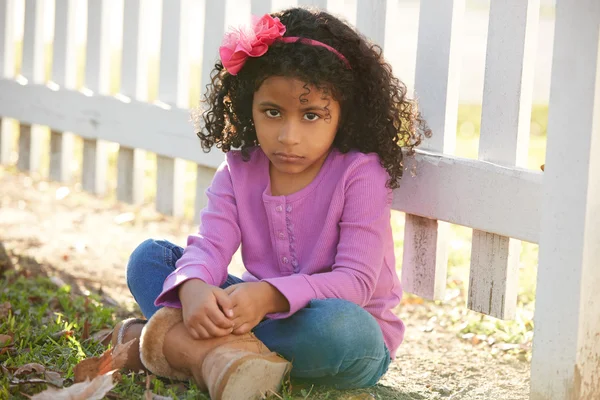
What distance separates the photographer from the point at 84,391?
7.09 feet

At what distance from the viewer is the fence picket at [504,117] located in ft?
8.36

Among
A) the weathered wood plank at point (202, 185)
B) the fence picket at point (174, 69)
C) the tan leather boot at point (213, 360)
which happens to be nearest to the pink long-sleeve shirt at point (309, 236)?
the tan leather boot at point (213, 360)

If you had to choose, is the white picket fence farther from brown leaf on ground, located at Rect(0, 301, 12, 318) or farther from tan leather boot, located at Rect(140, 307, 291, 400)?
brown leaf on ground, located at Rect(0, 301, 12, 318)

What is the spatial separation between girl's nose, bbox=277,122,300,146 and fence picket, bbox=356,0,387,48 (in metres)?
0.67

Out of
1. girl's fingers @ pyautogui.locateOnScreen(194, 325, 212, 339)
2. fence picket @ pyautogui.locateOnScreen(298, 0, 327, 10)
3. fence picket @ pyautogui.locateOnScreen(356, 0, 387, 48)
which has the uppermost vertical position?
fence picket @ pyautogui.locateOnScreen(298, 0, 327, 10)

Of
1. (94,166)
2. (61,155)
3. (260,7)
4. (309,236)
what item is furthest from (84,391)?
(61,155)

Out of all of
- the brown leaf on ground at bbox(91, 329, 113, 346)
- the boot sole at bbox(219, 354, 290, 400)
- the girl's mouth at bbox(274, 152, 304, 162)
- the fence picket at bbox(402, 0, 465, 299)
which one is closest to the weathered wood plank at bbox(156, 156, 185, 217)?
the brown leaf on ground at bbox(91, 329, 113, 346)

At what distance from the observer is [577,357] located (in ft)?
7.21

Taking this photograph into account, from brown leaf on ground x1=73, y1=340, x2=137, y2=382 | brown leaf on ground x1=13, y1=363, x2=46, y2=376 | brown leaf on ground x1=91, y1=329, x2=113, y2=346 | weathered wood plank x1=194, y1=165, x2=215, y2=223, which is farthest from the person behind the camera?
weathered wood plank x1=194, y1=165, x2=215, y2=223

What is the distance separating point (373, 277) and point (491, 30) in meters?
0.82

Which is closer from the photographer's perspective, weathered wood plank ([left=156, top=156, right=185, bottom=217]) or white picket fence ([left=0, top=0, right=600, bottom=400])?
white picket fence ([left=0, top=0, right=600, bottom=400])

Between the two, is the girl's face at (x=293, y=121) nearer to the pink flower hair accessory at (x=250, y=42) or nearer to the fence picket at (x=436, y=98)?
the pink flower hair accessory at (x=250, y=42)

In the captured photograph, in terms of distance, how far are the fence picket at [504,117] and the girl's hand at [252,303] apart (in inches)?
27.3

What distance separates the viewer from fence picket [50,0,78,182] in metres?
4.45
